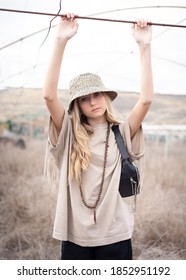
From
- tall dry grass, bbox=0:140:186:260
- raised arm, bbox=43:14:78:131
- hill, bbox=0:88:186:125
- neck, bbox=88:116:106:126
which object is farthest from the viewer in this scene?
hill, bbox=0:88:186:125

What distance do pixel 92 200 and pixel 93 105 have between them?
289mm

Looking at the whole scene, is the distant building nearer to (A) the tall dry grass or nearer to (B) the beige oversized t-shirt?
(A) the tall dry grass

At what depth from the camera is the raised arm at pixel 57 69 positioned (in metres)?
1.14

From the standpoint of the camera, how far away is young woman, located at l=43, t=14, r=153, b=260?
1161 mm

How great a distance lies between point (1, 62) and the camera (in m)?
2.06

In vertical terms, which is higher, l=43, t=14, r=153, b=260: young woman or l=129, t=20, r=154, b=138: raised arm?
l=129, t=20, r=154, b=138: raised arm

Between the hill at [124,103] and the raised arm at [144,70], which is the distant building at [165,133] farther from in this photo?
the raised arm at [144,70]

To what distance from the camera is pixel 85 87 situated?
121 centimetres

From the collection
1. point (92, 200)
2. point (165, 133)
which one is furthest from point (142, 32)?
point (165, 133)

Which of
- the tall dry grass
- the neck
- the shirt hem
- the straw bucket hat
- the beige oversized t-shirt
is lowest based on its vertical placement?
the tall dry grass

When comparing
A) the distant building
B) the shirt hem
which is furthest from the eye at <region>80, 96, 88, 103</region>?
the distant building
